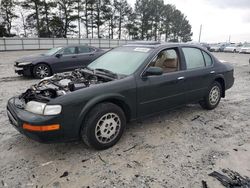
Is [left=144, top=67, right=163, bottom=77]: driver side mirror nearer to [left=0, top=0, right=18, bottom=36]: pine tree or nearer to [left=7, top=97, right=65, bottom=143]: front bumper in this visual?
[left=7, top=97, right=65, bottom=143]: front bumper

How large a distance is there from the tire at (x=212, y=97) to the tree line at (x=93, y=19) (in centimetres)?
3252

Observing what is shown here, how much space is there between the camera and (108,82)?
3.32m

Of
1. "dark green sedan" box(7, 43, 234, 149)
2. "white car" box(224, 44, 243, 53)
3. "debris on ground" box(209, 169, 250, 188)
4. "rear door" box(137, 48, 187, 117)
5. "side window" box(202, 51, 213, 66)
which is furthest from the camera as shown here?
"white car" box(224, 44, 243, 53)

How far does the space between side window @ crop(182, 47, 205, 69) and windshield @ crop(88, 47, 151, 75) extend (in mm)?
938

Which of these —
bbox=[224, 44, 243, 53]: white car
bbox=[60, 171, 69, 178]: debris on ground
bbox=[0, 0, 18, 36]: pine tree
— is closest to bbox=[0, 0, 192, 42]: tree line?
bbox=[0, 0, 18, 36]: pine tree

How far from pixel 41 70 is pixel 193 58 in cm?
640

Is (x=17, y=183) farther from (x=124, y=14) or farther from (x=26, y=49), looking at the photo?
(x=124, y=14)

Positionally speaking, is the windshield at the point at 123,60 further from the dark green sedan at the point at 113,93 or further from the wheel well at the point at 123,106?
the wheel well at the point at 123,106

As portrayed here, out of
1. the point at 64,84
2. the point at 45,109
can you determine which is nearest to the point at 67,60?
the point at 64,84

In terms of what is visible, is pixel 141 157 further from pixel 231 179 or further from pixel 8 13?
pixel 8 13

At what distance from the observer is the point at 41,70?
8.85 meters

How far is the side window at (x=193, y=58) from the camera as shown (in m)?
4.38

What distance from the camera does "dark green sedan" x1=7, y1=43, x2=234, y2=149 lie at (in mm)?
2895

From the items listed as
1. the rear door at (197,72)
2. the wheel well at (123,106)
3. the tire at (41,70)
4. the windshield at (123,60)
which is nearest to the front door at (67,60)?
the tire at (41,70)
